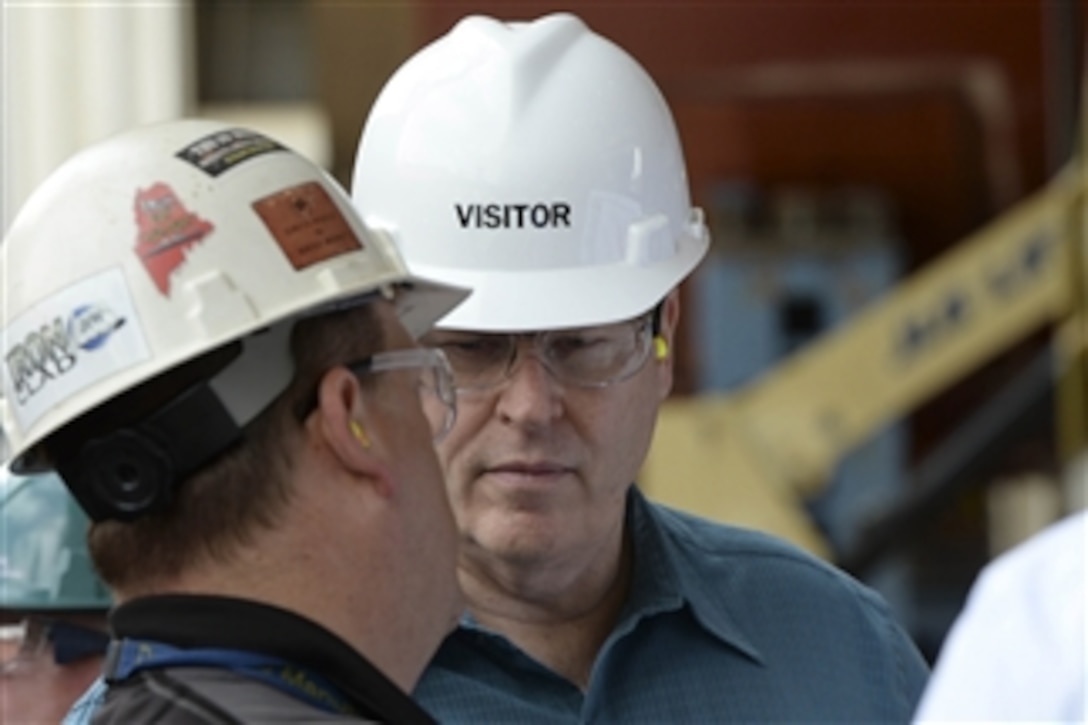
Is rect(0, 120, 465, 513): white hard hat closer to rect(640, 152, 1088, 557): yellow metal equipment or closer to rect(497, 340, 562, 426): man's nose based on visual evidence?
rect(497, 340, 562, 426): man's nose

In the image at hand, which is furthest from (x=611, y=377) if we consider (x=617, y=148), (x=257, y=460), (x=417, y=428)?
(x=257, y=460)

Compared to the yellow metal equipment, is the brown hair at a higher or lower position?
higher

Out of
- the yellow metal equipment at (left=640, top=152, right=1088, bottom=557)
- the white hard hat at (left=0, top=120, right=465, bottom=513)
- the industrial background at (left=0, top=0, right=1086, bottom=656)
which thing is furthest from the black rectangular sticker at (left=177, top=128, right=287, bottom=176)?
the industrial background at (left=0, top=0, right=1086, bottom=656)

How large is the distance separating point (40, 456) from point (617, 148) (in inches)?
37.4

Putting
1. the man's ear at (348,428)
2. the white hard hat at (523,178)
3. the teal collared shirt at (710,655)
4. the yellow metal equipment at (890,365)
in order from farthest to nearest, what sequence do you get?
1. the yellow metal equipment at (890,365)
2. the white hard hat at (523,178)
3. the teal collared shirt at (710,655)
4. the man's ear at (348,428)

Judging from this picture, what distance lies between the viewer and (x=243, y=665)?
5.80ft

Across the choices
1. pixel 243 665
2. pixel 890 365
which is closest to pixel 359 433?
pixel 243 665

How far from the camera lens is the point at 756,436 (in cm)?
689

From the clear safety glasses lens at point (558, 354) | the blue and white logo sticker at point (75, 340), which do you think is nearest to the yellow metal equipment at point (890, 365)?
the clear safety glasses lens at point (558, 354)

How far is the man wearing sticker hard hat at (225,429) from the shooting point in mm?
1794

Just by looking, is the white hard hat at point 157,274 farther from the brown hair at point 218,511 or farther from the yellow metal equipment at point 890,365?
the yellow metal equipment at point 890,365

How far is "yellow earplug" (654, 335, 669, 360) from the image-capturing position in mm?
2676

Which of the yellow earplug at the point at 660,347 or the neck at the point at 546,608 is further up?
the yellow earplug at the point at 660,347

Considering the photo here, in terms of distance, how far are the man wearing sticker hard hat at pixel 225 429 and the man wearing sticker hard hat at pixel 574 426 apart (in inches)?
21.4
